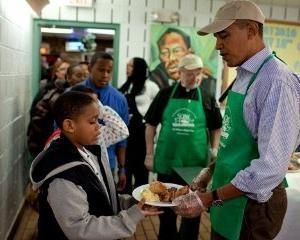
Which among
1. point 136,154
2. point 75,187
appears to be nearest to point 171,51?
point 136,154

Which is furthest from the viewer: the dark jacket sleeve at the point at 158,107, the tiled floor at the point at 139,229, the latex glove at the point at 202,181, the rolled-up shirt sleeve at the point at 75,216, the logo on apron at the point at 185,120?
the tiled floor at the point at 139,229

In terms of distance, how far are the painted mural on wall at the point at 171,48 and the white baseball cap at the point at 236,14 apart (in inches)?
125

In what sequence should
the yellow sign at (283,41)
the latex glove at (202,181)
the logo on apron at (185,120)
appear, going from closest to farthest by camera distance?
the latex glove at (202,181)
the logo on apron at (185,120)
the yellow sign at (283,41)

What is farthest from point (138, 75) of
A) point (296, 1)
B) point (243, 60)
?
point (243, 60)

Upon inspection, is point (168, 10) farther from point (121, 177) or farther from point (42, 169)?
point (42, 169)

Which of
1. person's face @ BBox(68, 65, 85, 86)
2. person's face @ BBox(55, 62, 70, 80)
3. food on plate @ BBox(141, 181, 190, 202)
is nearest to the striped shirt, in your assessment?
food on plate @ BBox(141, 181, 190, 202)

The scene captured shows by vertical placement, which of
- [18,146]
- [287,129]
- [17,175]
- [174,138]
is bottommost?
[17,175]

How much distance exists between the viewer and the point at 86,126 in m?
1.46

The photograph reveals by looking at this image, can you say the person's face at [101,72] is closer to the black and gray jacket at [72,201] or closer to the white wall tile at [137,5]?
the black and gray jacket at [72,201]

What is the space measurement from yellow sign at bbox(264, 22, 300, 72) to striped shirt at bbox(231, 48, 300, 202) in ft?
12.3

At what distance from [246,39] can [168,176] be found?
5.67 ft

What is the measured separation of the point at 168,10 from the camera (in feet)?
15.3

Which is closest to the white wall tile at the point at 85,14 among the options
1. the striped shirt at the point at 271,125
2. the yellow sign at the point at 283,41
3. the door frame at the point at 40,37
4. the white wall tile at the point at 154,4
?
the door frame at the point at 40,37

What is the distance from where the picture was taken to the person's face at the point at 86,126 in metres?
1.44
